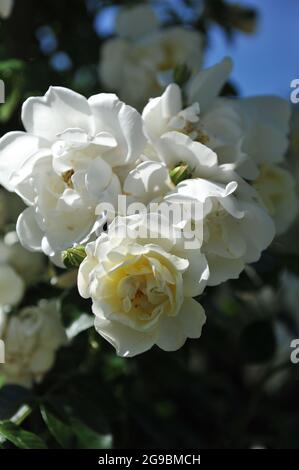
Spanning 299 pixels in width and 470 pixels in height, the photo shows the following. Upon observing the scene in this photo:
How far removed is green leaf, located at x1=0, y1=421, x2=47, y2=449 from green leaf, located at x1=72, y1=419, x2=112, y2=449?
12 centimetres

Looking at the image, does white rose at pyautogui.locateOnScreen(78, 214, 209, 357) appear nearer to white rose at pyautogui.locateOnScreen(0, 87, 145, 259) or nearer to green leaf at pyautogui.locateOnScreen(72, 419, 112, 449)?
white rose at pyautogui.locateOnScreen(0, 87, 145, 259)

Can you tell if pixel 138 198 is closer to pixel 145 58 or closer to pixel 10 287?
pixel 10 287

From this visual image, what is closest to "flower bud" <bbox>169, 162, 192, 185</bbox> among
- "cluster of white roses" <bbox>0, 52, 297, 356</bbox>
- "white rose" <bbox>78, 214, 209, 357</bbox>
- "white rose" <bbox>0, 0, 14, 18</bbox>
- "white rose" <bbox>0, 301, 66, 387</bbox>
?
"cluster of white roses" <bbox>0, 52, 297, 356</bbox>

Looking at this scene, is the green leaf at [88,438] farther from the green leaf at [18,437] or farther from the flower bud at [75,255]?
the flower bud at [75,255]

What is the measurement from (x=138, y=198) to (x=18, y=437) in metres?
0.38

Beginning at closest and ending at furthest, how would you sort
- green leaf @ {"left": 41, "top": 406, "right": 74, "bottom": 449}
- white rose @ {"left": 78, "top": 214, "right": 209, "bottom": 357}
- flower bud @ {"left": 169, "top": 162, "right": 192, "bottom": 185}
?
1. white rose @ {"left": 78, "top": 214, "right": 209, "bottom": 357}
2. flower bud @ {"left": 169, "top": 162, "right": 192, "bottom": 185}
3. green leaf @ {"left": 41, "top": 406, "right": 74, "bottom": 449}

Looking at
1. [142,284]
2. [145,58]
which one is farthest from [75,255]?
[145,58]

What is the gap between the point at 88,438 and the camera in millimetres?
1146

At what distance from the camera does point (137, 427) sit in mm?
1379

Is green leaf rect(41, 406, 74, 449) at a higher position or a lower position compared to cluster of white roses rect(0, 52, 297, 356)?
lower

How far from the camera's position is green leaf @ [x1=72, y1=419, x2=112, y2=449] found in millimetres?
1136

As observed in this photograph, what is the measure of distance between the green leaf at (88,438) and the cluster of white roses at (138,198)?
302 mm

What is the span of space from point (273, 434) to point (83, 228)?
0.93 meters

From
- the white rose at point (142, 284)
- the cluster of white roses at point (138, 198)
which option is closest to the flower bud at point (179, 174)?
the cluster of white roses at point (138, 198)
